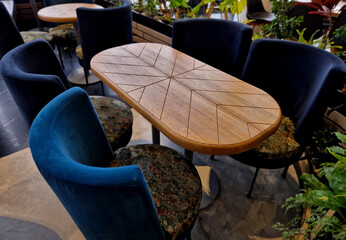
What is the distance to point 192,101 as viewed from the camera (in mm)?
1316

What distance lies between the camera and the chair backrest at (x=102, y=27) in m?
2.37

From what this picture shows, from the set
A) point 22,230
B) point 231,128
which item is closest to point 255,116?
point 231,128

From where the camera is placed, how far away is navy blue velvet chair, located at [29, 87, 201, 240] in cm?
67

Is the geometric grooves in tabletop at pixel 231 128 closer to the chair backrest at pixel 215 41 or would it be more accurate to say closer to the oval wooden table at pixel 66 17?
the chair backrest at pixel 215 41

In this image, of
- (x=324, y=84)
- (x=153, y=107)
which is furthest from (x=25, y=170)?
(x=324, y=84)

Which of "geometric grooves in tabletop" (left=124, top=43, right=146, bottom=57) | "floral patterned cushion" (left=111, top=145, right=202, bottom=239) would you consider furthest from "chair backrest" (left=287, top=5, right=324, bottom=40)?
"floral patterned cushion" (left=111, top=145, right=202, bottom=239)

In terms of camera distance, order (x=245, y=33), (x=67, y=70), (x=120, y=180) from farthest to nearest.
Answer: (x=67, y=70) < (x=245, y=33) < (x=120, y=180)

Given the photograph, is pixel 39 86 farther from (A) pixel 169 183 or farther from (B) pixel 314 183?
(B) pixel 314 183

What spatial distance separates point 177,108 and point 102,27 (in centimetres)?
173

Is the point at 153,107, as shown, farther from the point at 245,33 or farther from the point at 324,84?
the point at 245,33

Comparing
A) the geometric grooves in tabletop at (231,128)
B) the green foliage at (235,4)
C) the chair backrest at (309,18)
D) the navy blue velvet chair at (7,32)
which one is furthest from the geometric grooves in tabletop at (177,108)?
the chair backrest at (309,18)

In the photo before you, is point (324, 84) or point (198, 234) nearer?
point (324, 84)

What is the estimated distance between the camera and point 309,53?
1567 mm

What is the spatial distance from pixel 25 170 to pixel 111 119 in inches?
37.5
